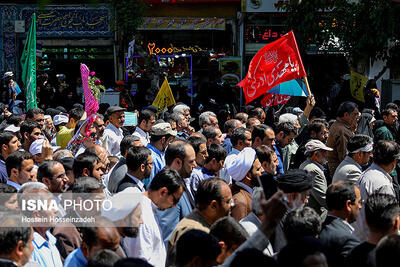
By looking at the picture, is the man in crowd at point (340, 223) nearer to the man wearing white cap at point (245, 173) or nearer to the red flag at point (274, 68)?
the man wearing white cap at point (245, 173)

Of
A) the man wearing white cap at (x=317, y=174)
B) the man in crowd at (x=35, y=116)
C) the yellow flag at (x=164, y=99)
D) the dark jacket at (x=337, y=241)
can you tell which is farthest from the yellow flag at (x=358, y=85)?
the dark jacket at (x=337, y=241)

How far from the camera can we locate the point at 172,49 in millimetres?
18453

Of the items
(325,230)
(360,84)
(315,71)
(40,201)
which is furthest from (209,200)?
(315,71)

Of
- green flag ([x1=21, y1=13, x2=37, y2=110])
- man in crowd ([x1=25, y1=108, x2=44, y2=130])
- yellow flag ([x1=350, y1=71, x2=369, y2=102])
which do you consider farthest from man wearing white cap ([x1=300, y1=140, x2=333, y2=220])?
yellow flag ([x1=350, y1=71, x2=369, y2=102])

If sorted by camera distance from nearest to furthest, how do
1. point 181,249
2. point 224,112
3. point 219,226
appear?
point 181,249 < point 219,226 < point 224,112

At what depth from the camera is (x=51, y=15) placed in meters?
18.6

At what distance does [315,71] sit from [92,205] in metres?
15.2

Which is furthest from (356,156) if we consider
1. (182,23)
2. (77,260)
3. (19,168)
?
(182,23)

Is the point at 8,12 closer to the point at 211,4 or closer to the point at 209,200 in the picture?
the point at 211,4

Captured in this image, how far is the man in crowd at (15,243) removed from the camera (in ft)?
11.6

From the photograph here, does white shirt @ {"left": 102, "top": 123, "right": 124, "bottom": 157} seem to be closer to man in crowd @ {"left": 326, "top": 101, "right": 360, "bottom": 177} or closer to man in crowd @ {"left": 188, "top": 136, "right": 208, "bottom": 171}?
man in crowd @ {"left": 188, "top": 136, "right": 208, "bottom": 171}

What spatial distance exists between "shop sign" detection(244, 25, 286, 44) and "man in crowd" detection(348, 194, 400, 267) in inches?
577

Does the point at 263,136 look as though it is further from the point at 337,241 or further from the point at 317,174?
the point at 337,241

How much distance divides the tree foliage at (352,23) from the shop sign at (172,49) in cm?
450
